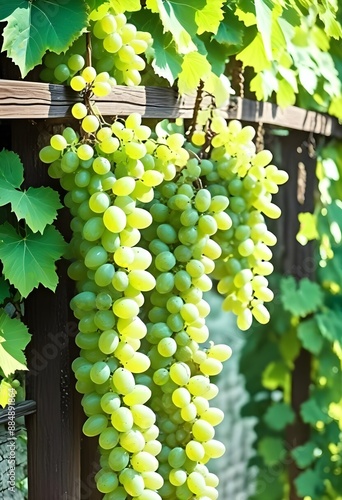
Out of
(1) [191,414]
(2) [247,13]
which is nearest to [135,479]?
(1) [191,414]

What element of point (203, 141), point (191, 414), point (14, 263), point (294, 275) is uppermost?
point (203, 141)

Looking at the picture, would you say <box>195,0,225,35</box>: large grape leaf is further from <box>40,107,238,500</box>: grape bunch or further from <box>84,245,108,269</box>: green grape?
<box>84,245,108,269</box>: green grape

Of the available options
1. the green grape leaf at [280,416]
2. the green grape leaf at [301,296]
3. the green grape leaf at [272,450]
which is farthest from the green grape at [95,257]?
the green grape leaf at [272,450]

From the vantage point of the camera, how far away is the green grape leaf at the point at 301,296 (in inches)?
76.0

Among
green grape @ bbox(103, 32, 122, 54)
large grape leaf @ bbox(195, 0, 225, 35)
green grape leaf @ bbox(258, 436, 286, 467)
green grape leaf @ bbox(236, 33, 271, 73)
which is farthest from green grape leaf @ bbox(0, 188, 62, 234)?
green grape leaf @ bbox(258, 436, 286, 467)

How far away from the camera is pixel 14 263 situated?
3.16ft

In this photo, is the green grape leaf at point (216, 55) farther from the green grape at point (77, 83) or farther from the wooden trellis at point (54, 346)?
the green grape at point (77, 83)

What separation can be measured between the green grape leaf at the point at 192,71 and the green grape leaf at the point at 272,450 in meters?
1.50

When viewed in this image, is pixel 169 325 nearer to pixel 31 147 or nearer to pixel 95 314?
pixel 95 314

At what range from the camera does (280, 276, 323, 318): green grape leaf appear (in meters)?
1.93

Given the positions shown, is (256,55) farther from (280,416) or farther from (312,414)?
(280,416)

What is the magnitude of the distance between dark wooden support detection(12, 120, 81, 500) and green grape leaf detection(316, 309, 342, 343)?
1.01 meters

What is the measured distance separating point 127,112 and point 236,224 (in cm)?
26

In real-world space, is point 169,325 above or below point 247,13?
below
